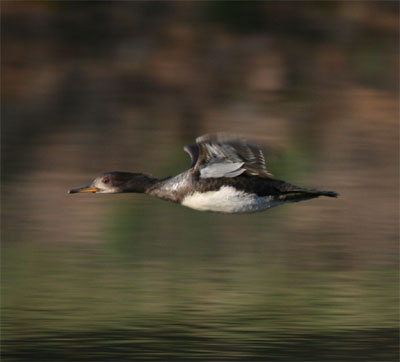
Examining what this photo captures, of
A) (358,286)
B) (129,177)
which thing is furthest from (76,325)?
(358,286)

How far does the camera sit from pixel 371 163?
11289 mm

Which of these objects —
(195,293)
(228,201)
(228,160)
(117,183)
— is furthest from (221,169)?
(195,293)

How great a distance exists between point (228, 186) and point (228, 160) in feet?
0.58

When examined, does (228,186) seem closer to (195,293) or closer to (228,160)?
(228,160)

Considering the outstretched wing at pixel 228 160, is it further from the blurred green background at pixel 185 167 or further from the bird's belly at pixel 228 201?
the blurred green background at pixel 185 167

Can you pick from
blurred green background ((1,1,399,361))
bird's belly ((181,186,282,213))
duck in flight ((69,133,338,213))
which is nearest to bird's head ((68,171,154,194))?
duck in flight ((69,133,338,213))

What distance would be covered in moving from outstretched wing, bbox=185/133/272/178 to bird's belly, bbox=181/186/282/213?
0.34 feet

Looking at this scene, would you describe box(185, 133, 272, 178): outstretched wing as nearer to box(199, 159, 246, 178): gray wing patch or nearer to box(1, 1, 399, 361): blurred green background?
box(199, 159, 246, 178): gray wing patch

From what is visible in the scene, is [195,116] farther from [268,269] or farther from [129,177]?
[129,177]

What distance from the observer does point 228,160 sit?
6477mm

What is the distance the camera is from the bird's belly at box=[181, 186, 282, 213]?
6.51 m

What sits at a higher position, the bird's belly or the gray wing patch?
the gray wing patch

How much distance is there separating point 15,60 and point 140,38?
141 cm

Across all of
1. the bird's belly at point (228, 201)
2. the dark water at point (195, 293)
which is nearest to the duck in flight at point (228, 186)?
the bird's belly at point (228, 201)
